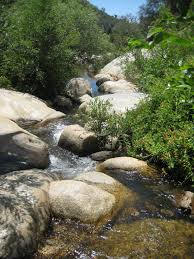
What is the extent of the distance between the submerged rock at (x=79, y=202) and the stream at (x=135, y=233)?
179 millimetres

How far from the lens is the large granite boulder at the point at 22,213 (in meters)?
6.25

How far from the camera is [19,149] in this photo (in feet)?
34.4

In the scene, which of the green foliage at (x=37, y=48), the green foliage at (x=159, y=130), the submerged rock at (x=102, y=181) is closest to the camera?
the submerged rock at (x=102, y=181)

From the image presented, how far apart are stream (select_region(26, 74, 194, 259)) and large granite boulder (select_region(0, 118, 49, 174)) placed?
8.71 ft

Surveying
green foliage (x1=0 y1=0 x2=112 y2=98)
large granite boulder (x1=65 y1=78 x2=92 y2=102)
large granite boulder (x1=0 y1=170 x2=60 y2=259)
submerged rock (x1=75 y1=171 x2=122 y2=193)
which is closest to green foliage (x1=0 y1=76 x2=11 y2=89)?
green foliage (x1=0 y1=0 x2=112 y2=98)

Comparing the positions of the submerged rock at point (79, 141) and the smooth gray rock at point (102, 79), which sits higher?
the smooth gray rock at point (102, 79)

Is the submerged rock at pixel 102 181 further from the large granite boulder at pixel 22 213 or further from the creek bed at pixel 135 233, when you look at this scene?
the large granite boulder at pixel 22 213

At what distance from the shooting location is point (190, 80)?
214cm

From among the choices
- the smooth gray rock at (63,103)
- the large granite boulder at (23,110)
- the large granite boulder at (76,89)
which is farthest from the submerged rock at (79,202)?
the large granite boulder at (76,89)

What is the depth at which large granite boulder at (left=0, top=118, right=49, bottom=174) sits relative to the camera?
1023cm

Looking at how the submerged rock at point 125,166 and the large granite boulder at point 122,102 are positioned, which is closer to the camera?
the submerged rock at point 125,166

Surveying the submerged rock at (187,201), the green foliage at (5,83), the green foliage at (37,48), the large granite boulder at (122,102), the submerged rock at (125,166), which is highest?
the green foliage at (37,48)

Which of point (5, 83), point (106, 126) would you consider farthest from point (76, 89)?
point (106, 126)

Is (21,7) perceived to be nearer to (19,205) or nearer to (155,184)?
(155,184)
